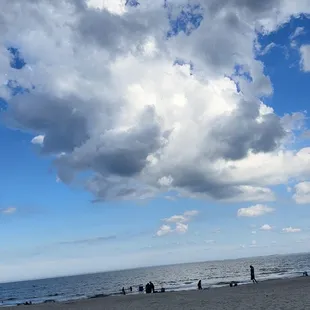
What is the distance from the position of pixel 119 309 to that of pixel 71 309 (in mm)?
7607

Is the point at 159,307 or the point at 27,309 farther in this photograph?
the point at 27,309

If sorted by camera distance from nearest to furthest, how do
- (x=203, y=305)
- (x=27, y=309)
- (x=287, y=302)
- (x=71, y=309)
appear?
(x=287, y=302) → (x=203, y=305) → (x=71, y=309) → (x=27, y=309)

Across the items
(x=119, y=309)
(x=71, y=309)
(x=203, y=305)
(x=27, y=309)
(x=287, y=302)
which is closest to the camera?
(x=287, y=302)

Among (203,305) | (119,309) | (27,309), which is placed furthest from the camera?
(27,309)

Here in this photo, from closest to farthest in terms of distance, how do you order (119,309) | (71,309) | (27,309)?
(119,309)
(71,309)
(27,309)

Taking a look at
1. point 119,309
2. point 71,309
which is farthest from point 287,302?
point 71,309

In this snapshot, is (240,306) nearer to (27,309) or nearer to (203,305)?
(203,305)

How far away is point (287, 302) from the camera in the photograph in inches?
920

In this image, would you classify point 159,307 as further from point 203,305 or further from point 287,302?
point 287,302

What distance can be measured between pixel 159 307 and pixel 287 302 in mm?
9943

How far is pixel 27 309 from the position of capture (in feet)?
135

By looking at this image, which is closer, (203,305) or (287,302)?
(287,302)

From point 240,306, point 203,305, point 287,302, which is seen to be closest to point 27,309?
point 203,305

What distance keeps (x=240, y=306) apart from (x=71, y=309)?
745 inches
